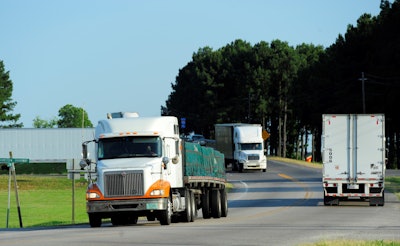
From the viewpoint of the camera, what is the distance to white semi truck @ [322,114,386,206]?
4366 centimetres

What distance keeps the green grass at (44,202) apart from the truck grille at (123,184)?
16807 mm

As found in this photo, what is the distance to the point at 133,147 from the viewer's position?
97.0ft

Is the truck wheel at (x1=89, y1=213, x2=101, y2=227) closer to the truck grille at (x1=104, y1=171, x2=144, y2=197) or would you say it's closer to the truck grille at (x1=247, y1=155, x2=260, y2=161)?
the truck grille at (x1=104, y1=171, x2=144, y2=197)

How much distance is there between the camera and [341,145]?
144 ft

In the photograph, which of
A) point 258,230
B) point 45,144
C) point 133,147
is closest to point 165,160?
point 133,147

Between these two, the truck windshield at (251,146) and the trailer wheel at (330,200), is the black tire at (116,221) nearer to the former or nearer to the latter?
the trailer wheel at (330,200)

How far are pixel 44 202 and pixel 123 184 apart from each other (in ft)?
144

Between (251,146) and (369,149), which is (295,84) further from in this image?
(369,149)

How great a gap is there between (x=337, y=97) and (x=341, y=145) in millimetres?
75875

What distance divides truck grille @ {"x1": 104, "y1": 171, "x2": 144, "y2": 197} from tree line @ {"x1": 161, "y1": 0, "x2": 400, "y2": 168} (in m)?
72.1

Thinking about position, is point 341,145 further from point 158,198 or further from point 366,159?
point 158,198

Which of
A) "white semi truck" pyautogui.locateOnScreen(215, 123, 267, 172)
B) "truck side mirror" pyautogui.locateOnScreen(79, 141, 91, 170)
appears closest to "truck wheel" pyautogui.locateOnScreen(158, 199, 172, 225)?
"truck side mirror" pyautogui.locateOnScreen(79, 141, 91, 170)

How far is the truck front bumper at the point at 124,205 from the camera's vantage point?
95.2 ft

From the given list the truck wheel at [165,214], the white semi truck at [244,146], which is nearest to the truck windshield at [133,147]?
the truck wheel at [165,214]
